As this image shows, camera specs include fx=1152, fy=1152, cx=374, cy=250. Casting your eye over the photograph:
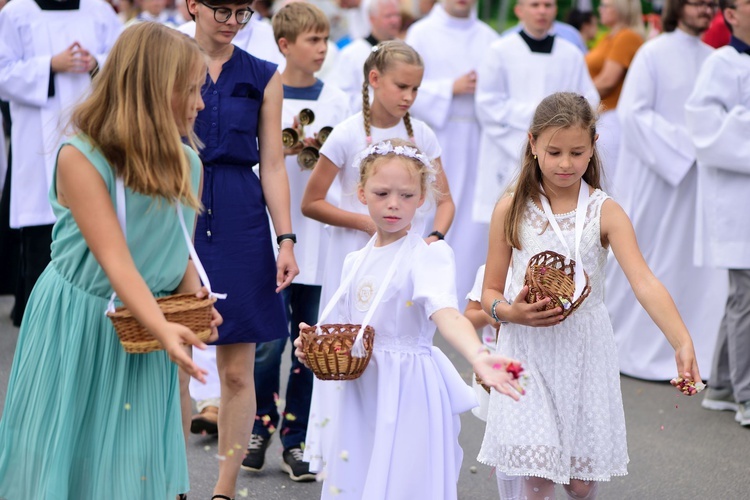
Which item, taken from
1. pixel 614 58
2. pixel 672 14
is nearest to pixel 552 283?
pixel 672 14

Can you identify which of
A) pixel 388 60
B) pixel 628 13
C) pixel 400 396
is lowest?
pixel 400 396

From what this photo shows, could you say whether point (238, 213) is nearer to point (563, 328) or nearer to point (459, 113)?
point (563, 328)

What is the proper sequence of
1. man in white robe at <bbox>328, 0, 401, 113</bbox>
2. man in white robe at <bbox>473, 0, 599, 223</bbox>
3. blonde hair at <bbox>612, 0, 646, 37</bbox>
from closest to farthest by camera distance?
man in white robe at <bbox>473, 0, 599, 223</bbox>
man in white robe at <bbox>328, 0, 401, 113</bbox>
blonde hair at <bbox>612, 0, 646, 37</bbox>

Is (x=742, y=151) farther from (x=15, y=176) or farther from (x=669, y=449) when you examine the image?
(x=15, y=176)

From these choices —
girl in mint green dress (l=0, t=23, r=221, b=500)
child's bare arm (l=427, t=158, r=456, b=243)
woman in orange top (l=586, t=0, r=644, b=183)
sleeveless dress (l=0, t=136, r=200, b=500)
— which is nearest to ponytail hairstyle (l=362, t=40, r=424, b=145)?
child's bare arm (l=427, t=158, r=456, b=243)

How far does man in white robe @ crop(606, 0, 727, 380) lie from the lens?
24.5 ft

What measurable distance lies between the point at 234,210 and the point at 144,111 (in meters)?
1.23

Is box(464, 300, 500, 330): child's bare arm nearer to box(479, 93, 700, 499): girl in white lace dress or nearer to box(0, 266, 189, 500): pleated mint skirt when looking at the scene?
box(479, 93, 700, 499): girl in white lace dress

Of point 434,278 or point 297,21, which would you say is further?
point 297,21

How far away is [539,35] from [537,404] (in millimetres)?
4946

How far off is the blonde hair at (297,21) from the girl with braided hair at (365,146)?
48cm

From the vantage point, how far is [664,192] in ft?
25.3

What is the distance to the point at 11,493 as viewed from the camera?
134 inches

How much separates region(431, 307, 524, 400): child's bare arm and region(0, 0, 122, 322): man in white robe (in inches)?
176
